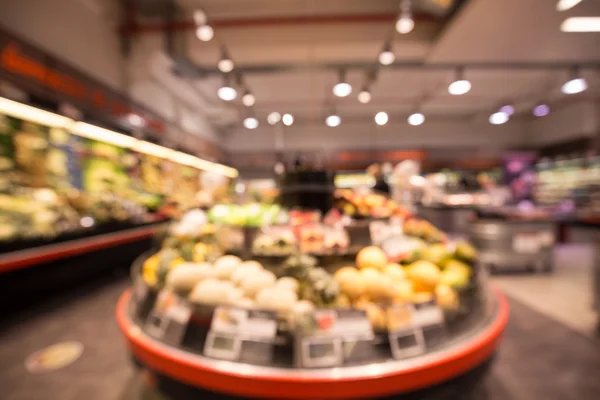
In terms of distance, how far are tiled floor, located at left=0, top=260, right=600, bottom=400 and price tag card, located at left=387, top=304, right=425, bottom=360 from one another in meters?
1.23

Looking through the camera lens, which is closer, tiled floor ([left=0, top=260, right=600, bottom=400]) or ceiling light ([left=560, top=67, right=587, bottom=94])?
tiled floor ([left=0, top=260, right=600, bottom=400])

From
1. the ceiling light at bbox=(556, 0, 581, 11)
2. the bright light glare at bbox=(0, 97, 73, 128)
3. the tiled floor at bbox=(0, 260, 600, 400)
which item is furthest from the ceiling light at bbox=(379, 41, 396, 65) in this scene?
the bright light glare at bbox=(0, 97, 73, 128)

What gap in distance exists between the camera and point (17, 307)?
3.39 metres

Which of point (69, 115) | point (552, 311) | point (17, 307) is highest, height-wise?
point (69, 115)

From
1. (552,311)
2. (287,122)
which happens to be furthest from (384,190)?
(287,122)

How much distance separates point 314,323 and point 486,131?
13.3 meters

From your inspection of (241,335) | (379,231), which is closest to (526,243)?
(379,231)

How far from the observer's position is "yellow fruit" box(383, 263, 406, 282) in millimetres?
1561

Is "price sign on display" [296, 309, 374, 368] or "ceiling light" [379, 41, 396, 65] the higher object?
"ceiling light" [379, 41, 396, 65]

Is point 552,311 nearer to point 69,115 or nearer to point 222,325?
point 222,325

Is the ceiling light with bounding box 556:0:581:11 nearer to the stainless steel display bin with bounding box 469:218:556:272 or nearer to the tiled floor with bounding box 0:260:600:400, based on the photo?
the stainless steel display bin with bounding box 469:218:556:272

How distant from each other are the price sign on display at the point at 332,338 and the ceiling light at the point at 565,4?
5394mm

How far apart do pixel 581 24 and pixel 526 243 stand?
11.6 ft

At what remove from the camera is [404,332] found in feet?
3.89
